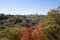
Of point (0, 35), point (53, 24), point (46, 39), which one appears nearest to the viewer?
point (46, 39)

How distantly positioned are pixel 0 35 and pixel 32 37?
687 centimetres

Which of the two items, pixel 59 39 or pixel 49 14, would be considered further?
pixel 49 14

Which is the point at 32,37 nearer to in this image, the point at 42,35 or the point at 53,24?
the point at 42,35

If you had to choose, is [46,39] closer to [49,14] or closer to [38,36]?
[38,36]

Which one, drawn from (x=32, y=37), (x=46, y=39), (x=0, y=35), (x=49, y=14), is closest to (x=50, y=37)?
(x=46, y=39)

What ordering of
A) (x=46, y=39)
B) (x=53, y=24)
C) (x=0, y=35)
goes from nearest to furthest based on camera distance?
(x=46, y=39) < (x=53, y=24) < (x=0, y=35)

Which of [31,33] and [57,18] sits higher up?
[57,18]

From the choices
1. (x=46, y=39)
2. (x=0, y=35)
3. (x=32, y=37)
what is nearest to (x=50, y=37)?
(x=46, y=39)

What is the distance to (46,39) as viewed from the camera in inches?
798

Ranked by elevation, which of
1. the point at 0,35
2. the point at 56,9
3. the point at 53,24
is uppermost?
the point at 56,9

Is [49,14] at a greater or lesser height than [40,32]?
greater

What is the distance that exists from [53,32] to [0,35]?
340 inches

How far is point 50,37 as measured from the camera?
816 inches

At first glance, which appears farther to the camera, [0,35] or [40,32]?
[0,35]
